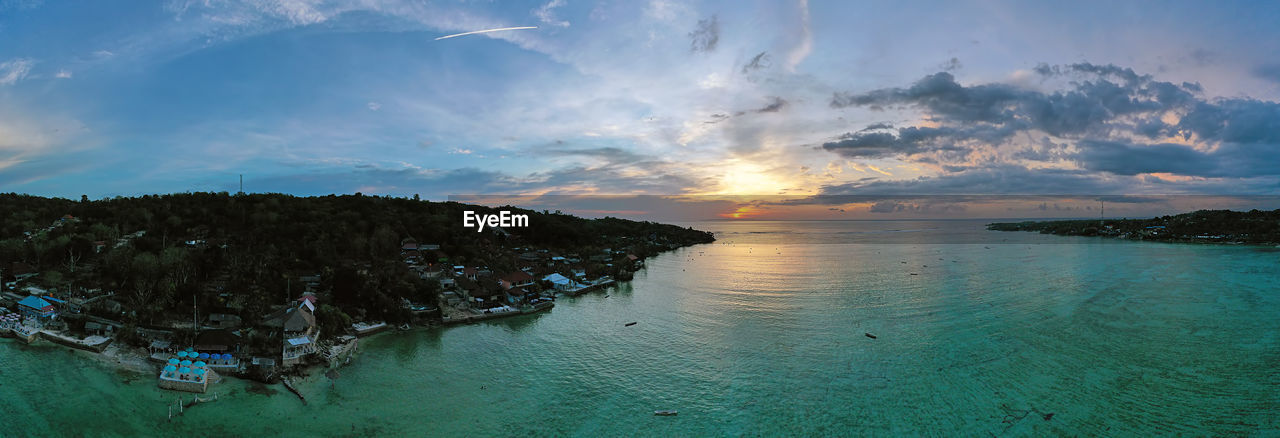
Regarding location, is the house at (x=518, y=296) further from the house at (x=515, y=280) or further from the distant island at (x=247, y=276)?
the house at (x=515, y=280)

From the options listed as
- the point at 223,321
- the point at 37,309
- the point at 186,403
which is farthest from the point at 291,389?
the point at 37,309

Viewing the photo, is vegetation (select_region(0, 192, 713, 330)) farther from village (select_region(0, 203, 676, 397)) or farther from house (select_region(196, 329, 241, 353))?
house (select_region(196, 329, 241, 353))

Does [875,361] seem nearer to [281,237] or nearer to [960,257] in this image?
[281,237]

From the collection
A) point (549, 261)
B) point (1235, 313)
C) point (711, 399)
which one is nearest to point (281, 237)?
point (549, 261)

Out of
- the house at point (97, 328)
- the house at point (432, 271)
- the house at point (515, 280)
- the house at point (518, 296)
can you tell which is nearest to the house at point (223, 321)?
the house at point (97, 328)

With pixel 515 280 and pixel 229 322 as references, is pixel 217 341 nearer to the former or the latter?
pixel 229 322
